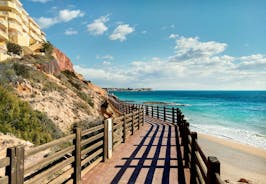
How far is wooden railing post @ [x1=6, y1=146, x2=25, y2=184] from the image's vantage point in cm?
327

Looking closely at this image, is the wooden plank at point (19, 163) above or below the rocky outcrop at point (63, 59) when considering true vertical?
below

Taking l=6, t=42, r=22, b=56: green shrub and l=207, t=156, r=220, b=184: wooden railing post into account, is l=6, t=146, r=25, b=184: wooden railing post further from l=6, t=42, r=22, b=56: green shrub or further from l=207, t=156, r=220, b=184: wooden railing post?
l=6, t=42, r=22, b=56: green shrub

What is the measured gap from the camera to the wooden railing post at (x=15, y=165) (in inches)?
129

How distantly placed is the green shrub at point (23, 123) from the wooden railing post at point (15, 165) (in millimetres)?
6589

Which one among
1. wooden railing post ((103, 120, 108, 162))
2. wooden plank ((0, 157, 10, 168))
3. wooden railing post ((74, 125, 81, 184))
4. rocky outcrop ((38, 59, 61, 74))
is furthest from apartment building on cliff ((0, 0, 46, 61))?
wooden plank ((0, 157, 10, 168))

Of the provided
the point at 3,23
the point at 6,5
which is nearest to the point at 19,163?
the point at 3,23

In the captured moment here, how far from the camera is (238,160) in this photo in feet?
37.4

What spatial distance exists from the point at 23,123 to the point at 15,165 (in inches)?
308

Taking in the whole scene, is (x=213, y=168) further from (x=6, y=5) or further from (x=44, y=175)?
(x=6, y=5)

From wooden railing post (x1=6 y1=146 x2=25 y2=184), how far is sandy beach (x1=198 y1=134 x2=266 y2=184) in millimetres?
7564

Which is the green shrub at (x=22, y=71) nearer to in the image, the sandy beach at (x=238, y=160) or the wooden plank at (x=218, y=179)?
the sandy beach at (x=238, y=160)

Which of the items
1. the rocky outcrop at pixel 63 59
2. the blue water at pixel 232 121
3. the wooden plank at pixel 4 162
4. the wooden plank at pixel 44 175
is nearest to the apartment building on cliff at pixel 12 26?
the rocky outcrop at pixel 63 59

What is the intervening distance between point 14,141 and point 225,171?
28.2 feet

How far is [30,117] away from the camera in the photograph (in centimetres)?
1148
